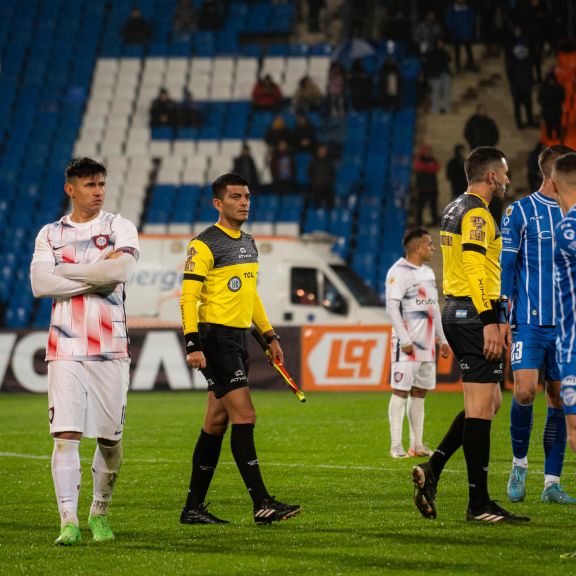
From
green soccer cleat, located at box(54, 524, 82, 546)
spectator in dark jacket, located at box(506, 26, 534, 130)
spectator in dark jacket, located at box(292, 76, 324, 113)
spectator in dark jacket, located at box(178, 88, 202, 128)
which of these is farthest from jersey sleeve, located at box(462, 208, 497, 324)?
spectator in dark jacket, located at box(178, 88, 202, 128)

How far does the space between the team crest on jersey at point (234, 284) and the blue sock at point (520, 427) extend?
2.09 m

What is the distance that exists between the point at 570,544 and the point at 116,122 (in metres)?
27.0

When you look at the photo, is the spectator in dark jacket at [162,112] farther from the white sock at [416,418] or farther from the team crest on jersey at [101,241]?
the team crest on jersey at [101,241]

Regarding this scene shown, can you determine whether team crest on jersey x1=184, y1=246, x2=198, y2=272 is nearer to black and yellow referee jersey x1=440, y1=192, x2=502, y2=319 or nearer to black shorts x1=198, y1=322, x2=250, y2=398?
black shorts x1=198, y1=322, x2=250, y2=398

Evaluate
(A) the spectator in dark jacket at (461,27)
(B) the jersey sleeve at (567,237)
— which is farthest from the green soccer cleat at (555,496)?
(A) the spectator in dark jacket at (461,27)

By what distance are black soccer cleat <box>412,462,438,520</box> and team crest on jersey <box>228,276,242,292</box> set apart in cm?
154

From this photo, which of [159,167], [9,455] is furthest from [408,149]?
[9,455]

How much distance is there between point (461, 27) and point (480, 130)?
14.3 ft

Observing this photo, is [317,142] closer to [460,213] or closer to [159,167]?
[159,167]

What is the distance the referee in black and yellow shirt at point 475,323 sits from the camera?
7566mm

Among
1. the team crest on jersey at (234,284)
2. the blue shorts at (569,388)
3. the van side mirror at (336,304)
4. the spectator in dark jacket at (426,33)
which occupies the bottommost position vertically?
the blue shorts at (569,388)

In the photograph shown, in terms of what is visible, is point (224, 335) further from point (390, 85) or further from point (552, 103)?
point (390, 85)

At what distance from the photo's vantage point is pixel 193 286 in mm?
7656

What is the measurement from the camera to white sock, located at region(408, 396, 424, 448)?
39.6ft
